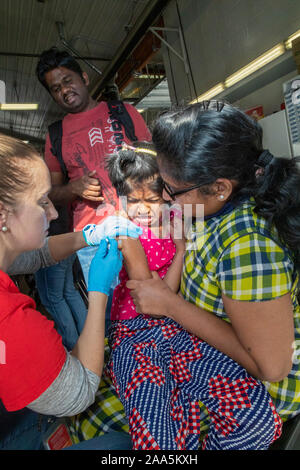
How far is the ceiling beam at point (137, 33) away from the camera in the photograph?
3.37m

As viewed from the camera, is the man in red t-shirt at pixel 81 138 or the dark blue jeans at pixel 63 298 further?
the dark blue jeans at pixel 63 298

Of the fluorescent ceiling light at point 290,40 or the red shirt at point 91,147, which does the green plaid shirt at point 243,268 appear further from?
the fluorescent ceiling light at point 290,40

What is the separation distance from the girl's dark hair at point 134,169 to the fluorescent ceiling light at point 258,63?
1.86 m

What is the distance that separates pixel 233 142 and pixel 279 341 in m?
0.53

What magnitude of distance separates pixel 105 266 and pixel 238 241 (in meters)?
0.46

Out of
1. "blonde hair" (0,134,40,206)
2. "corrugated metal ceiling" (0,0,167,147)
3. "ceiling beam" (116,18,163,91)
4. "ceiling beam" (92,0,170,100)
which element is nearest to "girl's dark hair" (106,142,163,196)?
"blonde hair" (0,134,40,206)

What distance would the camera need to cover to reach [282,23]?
2791mm

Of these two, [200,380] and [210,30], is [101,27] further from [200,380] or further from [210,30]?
[200,380]

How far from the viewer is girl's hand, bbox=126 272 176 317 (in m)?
1.02

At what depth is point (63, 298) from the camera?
195 cm

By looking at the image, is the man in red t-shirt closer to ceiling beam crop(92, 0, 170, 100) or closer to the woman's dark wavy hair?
the woman's dark wavy hair

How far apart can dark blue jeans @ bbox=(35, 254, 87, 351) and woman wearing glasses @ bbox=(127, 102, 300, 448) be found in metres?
1.03

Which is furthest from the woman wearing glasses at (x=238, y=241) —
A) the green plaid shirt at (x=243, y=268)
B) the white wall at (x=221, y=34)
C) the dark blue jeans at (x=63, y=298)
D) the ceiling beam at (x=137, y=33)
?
the ceiling beam at (x=137, y=33)

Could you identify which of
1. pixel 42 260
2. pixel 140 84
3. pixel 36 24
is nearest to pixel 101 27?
pixel 36 24
